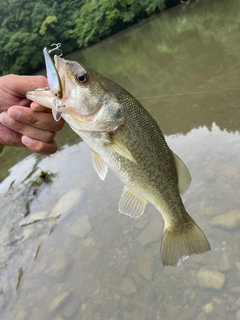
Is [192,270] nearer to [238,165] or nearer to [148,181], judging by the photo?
[238,165]

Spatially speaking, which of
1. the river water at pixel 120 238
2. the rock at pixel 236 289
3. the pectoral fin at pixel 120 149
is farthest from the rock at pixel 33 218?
the pectoral fin at pixel 120 149

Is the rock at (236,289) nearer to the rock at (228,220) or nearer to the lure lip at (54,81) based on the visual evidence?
the rock at (228,220)

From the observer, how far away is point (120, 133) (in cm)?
224

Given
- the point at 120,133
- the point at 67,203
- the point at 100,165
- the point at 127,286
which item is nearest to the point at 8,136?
the point at 100,165

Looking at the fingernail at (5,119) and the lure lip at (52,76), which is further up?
the lure lip at (52,76)

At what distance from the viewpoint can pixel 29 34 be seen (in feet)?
153

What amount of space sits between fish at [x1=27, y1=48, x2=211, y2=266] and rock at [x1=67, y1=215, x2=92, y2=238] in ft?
11.2

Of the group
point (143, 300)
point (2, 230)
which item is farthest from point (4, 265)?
point (143, 300)

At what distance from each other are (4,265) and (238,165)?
4.12 metres

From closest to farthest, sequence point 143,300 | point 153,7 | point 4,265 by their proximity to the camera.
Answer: point 143,300 < point 4,265 < point 153,7

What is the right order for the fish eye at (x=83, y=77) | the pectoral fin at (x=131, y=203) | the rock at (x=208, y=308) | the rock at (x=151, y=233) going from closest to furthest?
the fish eye at (x=83, y=77) < the pectoral fin at (x=131, y=203) < the rock at (x=208, y=308) < the rock at (x=151, y=233)

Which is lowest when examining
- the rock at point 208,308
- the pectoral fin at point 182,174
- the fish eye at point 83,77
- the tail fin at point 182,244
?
the rock at point 208,308

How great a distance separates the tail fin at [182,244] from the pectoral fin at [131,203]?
33 cm

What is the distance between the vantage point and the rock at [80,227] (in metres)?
5.74
